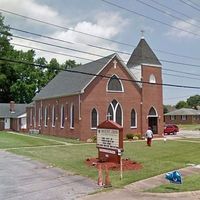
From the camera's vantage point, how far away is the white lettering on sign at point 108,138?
20.3m

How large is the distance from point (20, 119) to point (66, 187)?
5669cm

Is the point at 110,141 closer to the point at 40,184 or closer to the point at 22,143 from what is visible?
the point at 40,184

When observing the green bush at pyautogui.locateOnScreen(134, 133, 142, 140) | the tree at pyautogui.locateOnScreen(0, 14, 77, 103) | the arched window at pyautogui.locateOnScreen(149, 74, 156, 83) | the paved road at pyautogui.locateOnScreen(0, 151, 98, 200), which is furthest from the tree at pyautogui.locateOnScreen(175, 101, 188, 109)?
the paved road at pyautogui.locateOnScreen(0, 151, 98, 200)

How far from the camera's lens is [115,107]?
4506 cm

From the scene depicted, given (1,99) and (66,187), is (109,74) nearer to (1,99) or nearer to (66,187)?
(66,187)

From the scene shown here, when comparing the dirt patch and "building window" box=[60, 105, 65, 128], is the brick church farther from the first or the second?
the dirt patch

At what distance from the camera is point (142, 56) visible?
4869 cm

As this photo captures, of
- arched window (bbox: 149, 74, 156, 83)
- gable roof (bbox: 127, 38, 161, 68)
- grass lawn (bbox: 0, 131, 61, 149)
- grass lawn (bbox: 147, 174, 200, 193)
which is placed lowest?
grass lawn (bbox: 147, 174, 200, 193)

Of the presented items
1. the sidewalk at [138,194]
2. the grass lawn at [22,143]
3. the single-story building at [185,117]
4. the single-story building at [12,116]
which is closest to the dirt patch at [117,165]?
the sidewalk at [138,194]

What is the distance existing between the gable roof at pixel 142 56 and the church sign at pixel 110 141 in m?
28.0

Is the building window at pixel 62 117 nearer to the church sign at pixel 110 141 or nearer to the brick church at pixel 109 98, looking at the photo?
the brick church at pixel 109 98

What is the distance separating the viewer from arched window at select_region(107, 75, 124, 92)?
44.4 meters

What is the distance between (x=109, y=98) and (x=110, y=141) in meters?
23.5

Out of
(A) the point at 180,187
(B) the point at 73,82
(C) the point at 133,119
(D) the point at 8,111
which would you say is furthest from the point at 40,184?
(D) the point at 8,111
